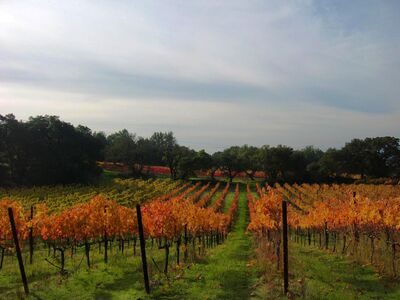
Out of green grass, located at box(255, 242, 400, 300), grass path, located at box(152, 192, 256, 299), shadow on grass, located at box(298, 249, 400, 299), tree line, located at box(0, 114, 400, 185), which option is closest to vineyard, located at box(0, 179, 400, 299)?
grass path, located at box(152, 192, 256, 299)

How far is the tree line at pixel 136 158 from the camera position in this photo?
75.0 m

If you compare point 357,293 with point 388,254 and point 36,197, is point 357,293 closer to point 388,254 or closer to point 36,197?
point 388,254

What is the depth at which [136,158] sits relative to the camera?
99.4 metres

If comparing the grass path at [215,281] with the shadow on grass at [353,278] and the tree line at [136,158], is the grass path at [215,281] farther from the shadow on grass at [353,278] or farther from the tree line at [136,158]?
the tree line at [136,158]

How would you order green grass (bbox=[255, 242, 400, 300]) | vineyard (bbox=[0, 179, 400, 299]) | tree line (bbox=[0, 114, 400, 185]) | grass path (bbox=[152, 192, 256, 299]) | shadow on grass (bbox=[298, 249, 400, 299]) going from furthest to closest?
tree line (bbox=[0, 114, 400, 185])
vineyard (bbox=[0, 179, 400, 299])
shadow on grass (bbox=[298, 249, 400, 299])
grass path (bbox=[152, 192, 256, 299])
green grass (bbox=[255, 242, 400, 300])

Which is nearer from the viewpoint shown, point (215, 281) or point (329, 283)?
point (329, 283)

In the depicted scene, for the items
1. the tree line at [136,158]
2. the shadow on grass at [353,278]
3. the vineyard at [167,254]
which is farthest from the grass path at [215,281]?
the tree line at [136,158]

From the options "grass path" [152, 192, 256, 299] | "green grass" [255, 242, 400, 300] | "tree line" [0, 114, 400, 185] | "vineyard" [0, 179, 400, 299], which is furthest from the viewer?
"tree line" [0, 114, 400, 185]

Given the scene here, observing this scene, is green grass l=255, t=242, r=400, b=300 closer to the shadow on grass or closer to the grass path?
the shadow on grass

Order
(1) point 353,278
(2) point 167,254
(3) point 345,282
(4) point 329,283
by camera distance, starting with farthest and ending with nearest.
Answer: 1. (2) point 167,254
2. (1) point 353,278
3. (3) point 345,282
4. (4) point 329,283

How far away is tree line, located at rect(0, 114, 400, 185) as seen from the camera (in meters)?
75.0

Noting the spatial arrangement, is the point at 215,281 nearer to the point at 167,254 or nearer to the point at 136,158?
the point at 167,254

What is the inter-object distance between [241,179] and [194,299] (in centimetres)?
8570

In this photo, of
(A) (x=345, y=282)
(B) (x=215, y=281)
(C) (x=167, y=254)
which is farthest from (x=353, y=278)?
(C) (x=167, y=254)
